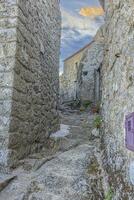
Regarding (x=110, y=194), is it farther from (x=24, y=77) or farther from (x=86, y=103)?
(x=86, y=103)

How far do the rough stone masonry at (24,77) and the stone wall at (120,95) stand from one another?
57.5 inches

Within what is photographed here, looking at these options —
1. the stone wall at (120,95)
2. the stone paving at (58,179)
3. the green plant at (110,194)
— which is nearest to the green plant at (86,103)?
the stone paving at (58,179)

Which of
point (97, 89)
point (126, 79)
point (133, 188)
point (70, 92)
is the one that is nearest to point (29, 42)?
point (126, 79)

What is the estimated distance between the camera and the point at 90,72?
65.6ft

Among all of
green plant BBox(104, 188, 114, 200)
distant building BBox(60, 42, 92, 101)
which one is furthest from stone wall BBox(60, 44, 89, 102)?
green plant BBox(104, 188, 114, 200)

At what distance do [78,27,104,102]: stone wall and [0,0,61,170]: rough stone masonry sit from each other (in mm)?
12903

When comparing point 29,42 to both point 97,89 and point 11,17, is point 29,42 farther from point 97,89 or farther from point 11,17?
point 97,89

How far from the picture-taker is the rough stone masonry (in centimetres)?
422

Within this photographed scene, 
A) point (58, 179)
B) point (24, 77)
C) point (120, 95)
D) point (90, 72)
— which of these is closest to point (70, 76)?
point (90, 72)

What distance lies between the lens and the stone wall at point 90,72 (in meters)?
19.4

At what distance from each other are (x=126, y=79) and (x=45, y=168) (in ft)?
6.65

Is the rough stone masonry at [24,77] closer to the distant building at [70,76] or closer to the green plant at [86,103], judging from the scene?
the green plant at [86,103]

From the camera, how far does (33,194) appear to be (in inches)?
131

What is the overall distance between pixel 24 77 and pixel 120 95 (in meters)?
2.18
